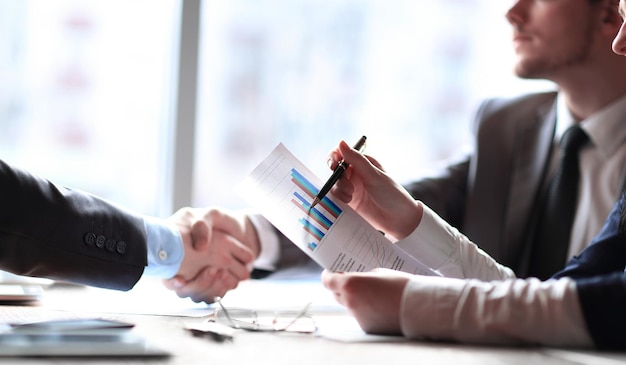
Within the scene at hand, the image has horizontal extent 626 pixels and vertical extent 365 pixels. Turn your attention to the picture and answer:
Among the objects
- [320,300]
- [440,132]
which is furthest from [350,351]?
[440,132]

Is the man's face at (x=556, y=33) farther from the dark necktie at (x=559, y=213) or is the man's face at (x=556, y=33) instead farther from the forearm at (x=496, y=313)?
the forearm at (x=496, y=313)

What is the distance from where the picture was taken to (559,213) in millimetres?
2258

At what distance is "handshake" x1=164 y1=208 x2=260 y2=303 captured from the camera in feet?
5.65

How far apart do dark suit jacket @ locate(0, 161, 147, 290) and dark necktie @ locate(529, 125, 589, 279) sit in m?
1.23

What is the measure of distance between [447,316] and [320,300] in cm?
108

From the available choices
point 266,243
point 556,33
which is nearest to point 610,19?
point 556,33

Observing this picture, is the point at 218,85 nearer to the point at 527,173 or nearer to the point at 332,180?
the point at 527,173

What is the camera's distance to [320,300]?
2.12m

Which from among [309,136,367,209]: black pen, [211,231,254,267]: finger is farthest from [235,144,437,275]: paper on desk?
[211,231,254,267]: finger

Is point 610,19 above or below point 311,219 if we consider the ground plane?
above

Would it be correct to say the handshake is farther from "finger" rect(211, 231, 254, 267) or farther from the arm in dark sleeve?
the arm in dark sleeve

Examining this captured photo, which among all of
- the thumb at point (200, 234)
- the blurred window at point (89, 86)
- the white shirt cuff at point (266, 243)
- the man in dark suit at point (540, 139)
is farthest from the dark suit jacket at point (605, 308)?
the blurred window at point (89, 86)

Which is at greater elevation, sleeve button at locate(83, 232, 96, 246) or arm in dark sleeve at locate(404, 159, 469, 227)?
sleeve button at locate(83, 232, 96, 246)

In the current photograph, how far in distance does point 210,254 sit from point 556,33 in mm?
1352
